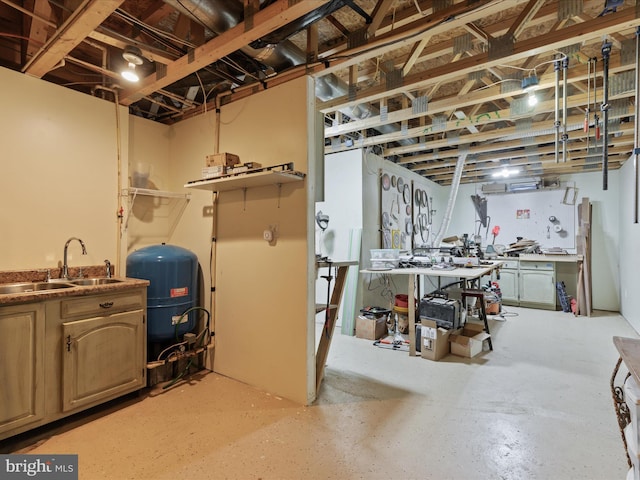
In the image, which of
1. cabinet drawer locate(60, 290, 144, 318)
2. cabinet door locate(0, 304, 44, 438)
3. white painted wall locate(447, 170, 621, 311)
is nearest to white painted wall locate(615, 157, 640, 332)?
white painted wall locate(447, 170, 621, 311)

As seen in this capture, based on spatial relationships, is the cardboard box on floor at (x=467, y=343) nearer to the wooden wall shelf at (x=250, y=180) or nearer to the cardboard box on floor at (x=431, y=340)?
the cardboard box on floor at (x=431, y=340)

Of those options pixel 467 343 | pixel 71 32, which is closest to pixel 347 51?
pixel 71 32

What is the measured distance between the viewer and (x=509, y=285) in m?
6.16

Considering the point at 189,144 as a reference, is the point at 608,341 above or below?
below

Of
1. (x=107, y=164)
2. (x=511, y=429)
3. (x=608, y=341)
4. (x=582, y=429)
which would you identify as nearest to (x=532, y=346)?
(x=608, y=341)

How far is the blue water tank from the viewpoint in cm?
271

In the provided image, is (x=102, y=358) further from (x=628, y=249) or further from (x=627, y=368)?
(x=628, y=249)

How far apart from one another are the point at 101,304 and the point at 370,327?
2942 millimetres

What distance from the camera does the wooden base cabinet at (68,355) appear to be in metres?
1.88

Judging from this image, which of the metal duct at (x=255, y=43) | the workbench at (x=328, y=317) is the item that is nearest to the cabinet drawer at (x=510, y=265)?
the workbench at (x=328, y=317)

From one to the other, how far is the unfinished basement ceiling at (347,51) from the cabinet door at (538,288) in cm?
286

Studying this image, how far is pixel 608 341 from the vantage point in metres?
3.94

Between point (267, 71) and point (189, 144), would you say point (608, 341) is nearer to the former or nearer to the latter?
point (267, 71)

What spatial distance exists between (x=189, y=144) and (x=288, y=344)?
7.52ft
